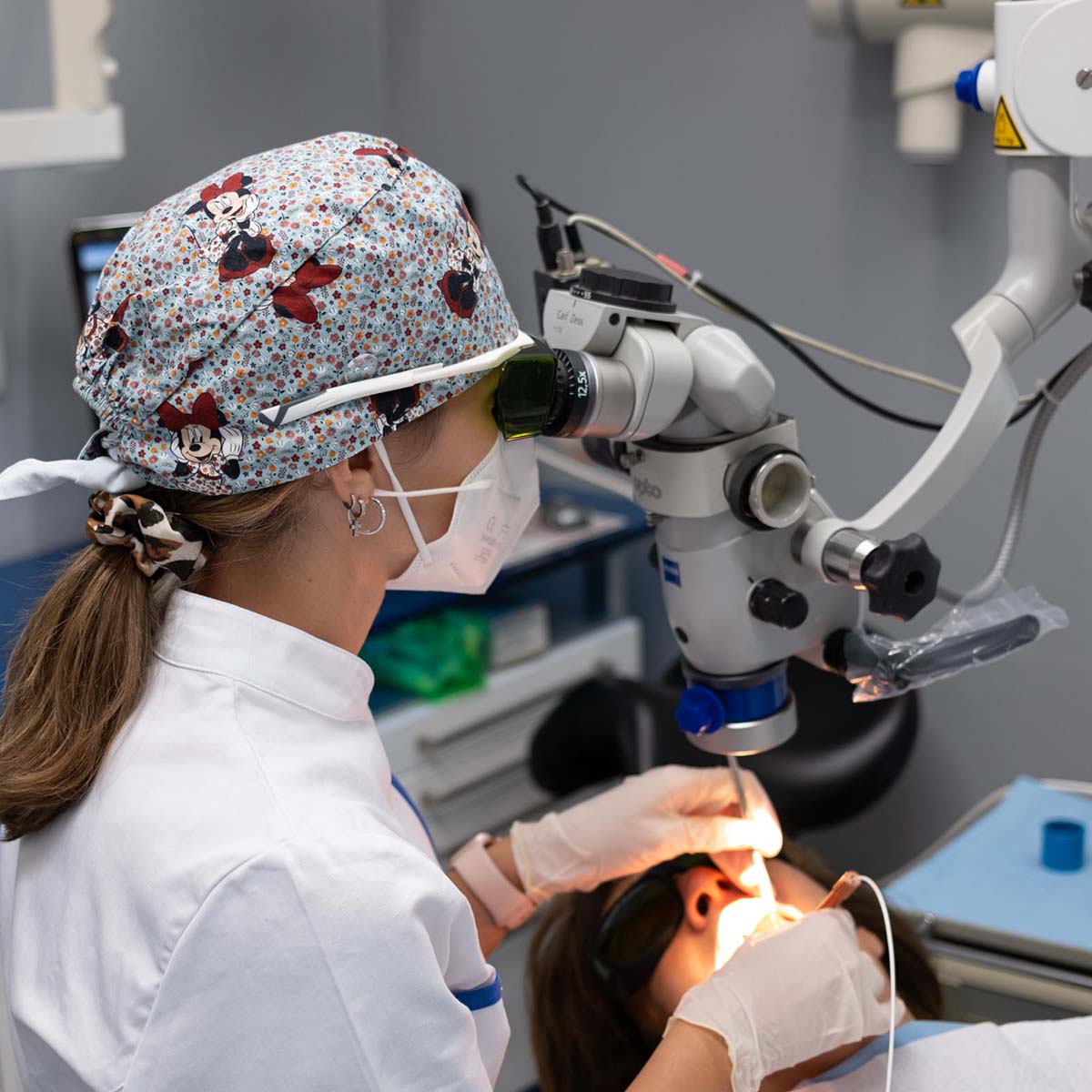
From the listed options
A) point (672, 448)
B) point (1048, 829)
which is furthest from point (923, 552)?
point (1048, 829)

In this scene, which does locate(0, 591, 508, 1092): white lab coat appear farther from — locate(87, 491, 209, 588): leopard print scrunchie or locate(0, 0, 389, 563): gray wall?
locate(0, 0, 389, 563): gray wall

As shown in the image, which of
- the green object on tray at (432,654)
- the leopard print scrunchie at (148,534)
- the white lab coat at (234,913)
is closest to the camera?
the white lab coat at (234,913)

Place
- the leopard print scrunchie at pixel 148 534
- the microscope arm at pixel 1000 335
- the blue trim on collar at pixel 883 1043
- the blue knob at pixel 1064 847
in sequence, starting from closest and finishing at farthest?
the leopard print scrunchie at pixel 148 534 < the microscope arm at pixel 1000 335 < the blue trim on collar at pixel 883 1043 < the blue knob at pixel 1064 847

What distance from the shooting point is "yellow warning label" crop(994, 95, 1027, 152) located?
3.23 ft

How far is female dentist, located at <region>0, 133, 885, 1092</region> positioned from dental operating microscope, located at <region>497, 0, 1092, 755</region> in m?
0.08

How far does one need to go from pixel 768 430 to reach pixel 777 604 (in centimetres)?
13

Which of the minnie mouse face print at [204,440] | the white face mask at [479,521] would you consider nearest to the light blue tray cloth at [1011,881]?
the white face mask at [479,521]

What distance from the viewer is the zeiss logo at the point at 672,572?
1.03 metres

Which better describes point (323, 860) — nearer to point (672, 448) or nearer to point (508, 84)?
point (672, 448)

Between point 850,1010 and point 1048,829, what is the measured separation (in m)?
0.49

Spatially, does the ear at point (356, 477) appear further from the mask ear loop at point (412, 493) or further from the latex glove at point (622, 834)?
the latex glove at point (622, 834)

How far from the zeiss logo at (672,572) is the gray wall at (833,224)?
1.18 m

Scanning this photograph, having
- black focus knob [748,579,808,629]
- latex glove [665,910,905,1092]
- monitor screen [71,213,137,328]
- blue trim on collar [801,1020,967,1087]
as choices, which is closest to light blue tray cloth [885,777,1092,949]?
blue trim on collar [801,1020,967,1087]

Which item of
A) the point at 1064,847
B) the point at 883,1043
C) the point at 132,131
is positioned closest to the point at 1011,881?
the point at 1064,847
